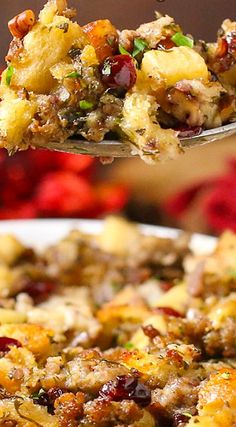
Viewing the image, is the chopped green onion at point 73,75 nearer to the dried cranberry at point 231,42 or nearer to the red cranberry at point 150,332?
the dried cranberry at point 231,42

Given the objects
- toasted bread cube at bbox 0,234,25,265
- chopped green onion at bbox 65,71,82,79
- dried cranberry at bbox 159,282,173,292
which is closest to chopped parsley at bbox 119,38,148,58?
chopped green onion at bbox 65,71,82,79

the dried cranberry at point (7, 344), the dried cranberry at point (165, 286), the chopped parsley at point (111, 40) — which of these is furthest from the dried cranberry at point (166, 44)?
the dried cranberry at point (165, 286)

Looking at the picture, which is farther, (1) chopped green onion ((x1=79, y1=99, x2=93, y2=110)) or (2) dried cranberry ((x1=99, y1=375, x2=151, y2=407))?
(1) chopped green onion ((x1=79, y1=99, x2=93, y2=110))

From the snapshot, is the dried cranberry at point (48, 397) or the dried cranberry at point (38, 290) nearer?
the dried cranberry at point (48, 397)

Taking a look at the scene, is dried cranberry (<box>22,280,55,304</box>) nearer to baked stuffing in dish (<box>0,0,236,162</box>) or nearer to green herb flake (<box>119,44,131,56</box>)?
baked stuffing in dish (<box>0,0,236,162</box>)

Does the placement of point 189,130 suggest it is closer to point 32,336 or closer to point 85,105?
point 85,105

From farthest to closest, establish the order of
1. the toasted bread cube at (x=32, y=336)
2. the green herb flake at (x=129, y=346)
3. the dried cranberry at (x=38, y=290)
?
Result: the dried cranberry at (x=38, y=290)
the green herb flake at (x=129, y=346)
the toasted bread cube at (x=32, y=336)
